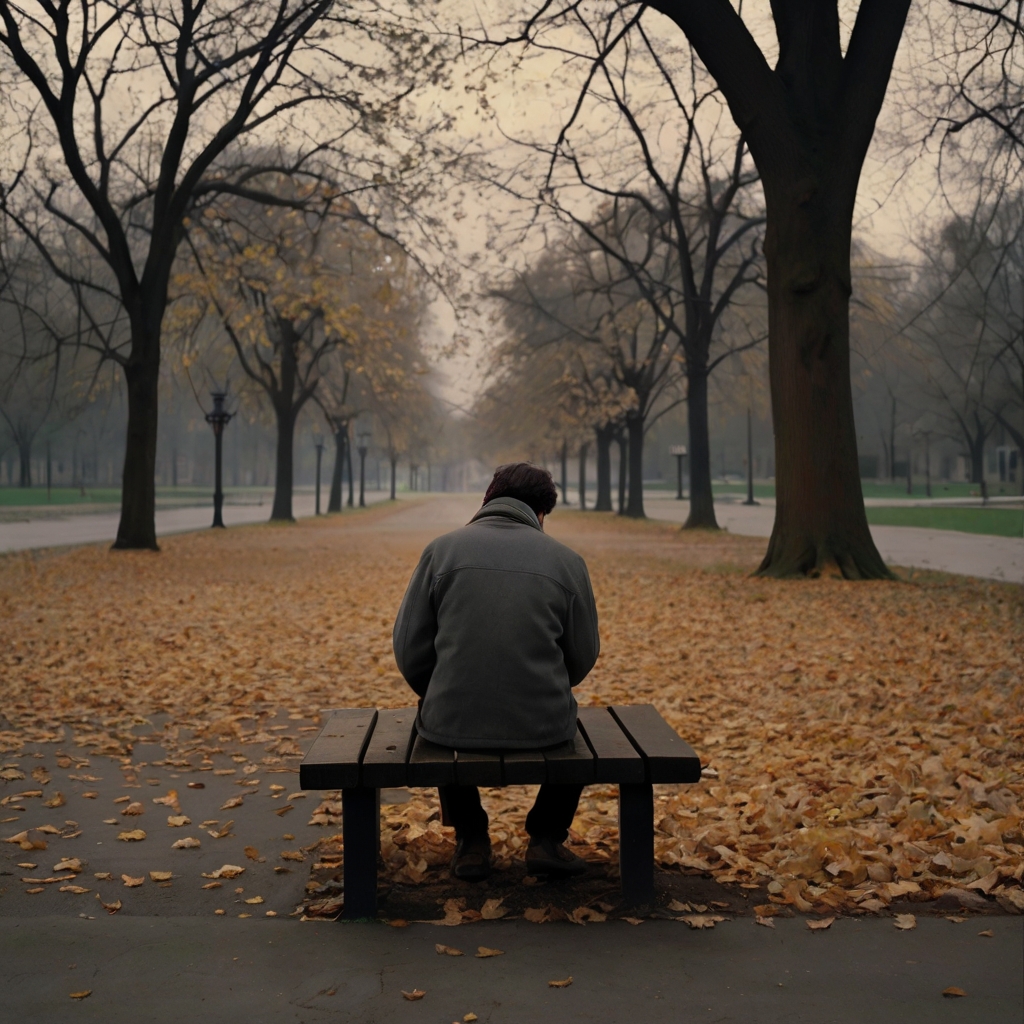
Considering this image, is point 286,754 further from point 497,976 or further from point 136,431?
point 136,431

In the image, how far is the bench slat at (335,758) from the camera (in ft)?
12.1

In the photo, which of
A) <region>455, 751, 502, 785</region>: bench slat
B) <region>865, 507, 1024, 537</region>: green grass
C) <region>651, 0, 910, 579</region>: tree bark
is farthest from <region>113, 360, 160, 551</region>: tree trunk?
<region>865, 507, 1024, 537</region>: green grass

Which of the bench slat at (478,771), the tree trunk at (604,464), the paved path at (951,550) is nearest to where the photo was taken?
the bench slat at (478,771)

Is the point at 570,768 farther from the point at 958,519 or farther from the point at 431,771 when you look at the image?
the point at 958,519

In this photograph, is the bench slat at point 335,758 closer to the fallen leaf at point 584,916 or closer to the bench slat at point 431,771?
the bench slat at point 431,771

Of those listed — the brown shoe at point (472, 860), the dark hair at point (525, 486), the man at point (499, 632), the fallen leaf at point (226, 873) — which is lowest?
the fallen leaf at point (226, 873)

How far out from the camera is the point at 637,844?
3.90 m

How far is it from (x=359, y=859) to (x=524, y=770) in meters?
0.65

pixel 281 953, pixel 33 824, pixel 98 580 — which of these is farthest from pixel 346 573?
pixel 281 953

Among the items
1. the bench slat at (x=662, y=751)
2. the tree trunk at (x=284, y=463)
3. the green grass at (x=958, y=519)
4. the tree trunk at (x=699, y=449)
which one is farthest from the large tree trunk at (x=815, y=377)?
the tree trunk at (x=284, y=463)

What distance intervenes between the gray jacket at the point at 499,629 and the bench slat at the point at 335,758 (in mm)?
287

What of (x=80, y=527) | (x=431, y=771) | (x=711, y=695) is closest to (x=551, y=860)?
(x=431, y=771)

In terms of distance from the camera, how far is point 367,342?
94.6 ft

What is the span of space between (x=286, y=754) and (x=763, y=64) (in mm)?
10617
